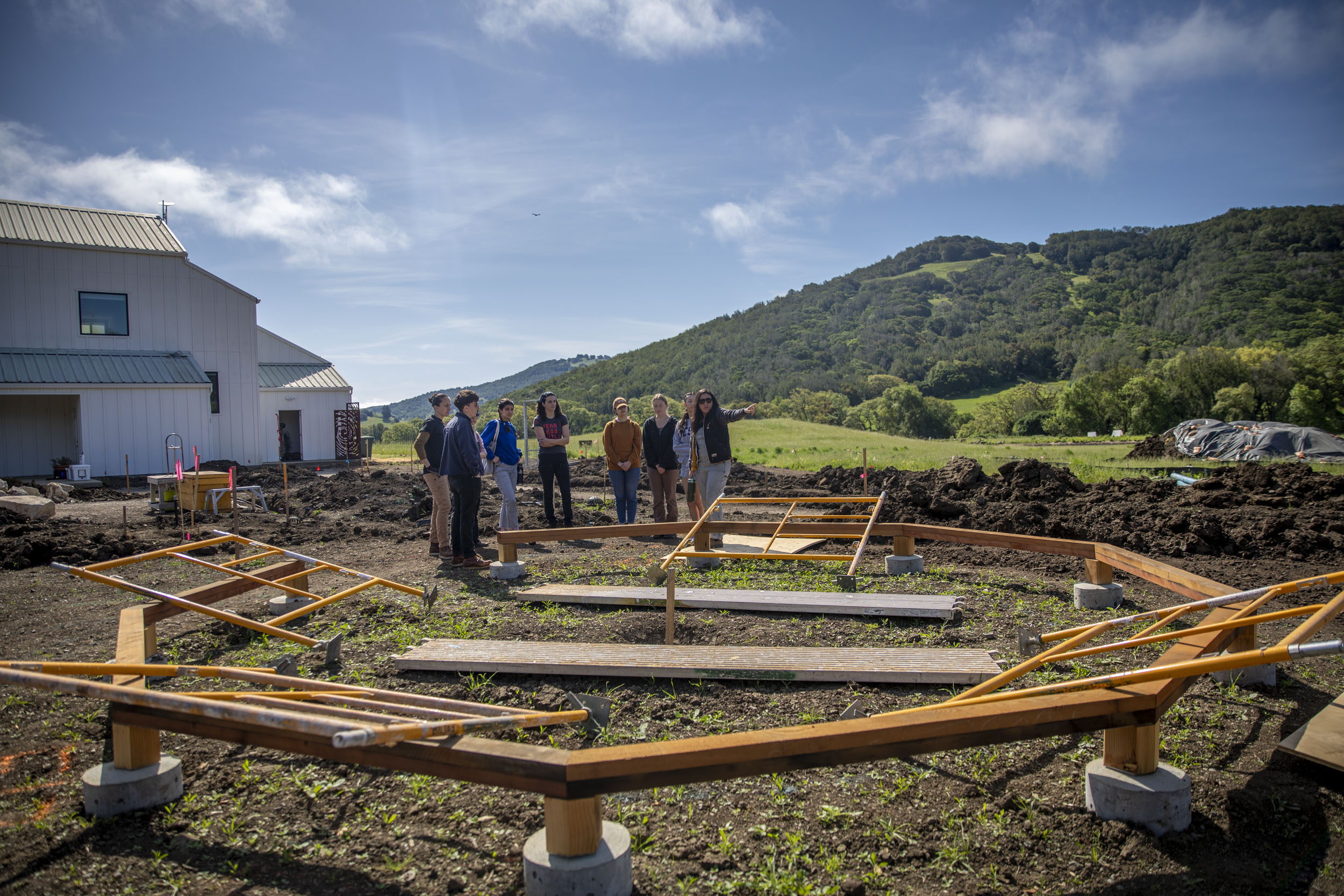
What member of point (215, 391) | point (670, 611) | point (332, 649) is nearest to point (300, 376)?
point (215, 391)

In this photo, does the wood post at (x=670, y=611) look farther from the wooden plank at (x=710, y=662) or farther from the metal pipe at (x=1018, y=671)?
the metal pipe at (x=1018, y=671)

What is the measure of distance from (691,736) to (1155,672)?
203 centimetres

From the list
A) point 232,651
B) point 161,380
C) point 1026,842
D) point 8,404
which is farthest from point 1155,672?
point 8,404

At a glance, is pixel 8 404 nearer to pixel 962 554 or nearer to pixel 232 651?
pixel 232 651

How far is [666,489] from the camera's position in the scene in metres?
9.92

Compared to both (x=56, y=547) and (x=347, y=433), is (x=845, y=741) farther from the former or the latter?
(x=347, y=433)

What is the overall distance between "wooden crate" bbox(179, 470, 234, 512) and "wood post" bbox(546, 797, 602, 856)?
483 inches

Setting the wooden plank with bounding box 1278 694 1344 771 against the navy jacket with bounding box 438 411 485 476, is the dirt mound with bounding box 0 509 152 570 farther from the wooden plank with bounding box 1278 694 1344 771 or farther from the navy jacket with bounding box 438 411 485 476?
the wooden plank with bounding box 1278 694 1344 771

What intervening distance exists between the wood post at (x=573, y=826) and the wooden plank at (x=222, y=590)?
379 cm

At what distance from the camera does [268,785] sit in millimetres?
3221

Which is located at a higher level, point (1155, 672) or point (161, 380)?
point (161, 380)

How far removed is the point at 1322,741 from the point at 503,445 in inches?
318

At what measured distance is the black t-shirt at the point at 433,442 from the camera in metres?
8.41

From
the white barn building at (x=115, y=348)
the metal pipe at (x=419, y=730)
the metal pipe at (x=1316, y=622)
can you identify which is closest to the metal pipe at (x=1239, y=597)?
the metal pipe at (x=1316, y=622)
